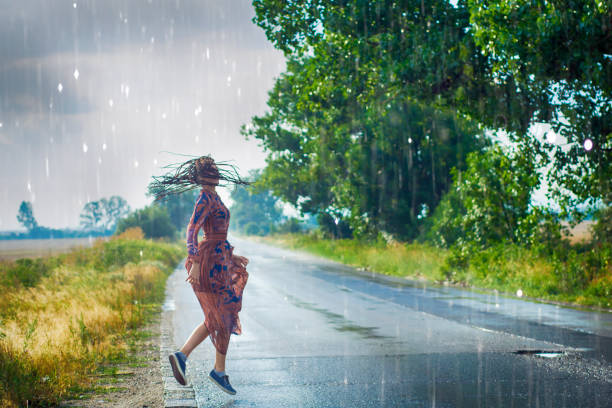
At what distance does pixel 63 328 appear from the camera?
871 cm

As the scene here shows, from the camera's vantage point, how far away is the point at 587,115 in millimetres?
13867

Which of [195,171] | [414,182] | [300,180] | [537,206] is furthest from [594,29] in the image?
[300,180]

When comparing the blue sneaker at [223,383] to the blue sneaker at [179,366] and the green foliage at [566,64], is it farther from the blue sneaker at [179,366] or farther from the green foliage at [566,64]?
the green foliage at [566,64]

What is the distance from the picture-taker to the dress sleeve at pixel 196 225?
5570 mm

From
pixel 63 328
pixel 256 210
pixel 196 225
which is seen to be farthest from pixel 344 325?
pixel 256 210

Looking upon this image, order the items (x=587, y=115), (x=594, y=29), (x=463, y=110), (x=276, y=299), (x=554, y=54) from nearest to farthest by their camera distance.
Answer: (x=594, y=29)
(x=554, y=54)
(x=587, y=115)
(x=276, y=299)
(x=463, y=110)

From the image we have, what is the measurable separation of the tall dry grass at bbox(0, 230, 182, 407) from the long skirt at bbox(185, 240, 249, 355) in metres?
1.50

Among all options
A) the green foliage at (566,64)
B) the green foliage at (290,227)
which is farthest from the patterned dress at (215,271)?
the green foliage at (290,227)

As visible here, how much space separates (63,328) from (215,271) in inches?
159

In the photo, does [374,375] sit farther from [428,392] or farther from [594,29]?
[594,29]

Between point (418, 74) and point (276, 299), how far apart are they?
675 centimetres

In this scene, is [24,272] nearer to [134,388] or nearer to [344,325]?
[344,325]

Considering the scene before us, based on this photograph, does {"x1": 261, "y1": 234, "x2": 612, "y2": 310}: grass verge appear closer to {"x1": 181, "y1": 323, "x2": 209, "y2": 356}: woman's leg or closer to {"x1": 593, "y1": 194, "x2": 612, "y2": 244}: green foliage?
{"x1": 593, "y1": 194, "x2": 612, "y2": 244}: green foliage

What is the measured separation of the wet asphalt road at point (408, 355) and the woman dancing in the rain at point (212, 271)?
436 mm
